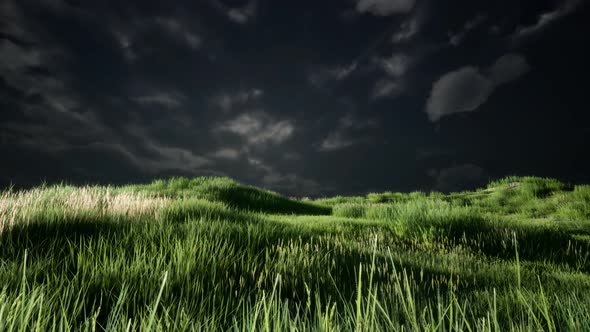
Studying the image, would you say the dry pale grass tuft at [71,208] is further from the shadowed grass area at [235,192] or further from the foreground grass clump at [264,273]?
the shadowed grass area at [235,192]

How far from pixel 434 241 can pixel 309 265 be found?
10.8 feet

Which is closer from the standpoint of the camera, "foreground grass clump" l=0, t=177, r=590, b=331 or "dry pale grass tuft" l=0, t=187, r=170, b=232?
"foreground grass clump" l=0, t=177, r=590, b=331

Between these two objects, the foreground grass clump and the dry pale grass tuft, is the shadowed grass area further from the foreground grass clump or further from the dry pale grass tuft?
the dry pale grass tuft

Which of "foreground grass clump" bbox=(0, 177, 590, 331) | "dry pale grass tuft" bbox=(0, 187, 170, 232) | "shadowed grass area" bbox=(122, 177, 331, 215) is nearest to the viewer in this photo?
"foreground grass clump" bbox=(0, 177, 590, 331)

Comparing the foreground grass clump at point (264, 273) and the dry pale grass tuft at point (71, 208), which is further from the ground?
the dry pale grass tuft at point (71, 208)

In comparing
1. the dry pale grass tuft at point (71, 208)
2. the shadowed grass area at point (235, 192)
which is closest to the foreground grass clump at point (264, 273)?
the dry pale grass tuft at point (71, 208)

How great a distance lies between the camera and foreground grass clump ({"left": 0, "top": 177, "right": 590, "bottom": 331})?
4.74ft

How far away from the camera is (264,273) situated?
2666mm

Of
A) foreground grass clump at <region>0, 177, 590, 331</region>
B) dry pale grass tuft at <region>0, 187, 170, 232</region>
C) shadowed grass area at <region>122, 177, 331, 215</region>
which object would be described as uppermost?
shadowed grass area at <region>122, 177, 331, 215</region>

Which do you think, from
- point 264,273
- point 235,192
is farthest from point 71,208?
point 235,192

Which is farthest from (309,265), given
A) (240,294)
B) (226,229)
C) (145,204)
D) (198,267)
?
(145,204)

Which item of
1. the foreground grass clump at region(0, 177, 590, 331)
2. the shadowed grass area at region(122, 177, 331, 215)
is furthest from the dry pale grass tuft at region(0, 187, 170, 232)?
the shadowed grass area at region(122, 177, 331, 215)

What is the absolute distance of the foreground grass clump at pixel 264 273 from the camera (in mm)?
1445

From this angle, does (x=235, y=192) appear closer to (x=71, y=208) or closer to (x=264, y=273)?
(x=71, y=208)
